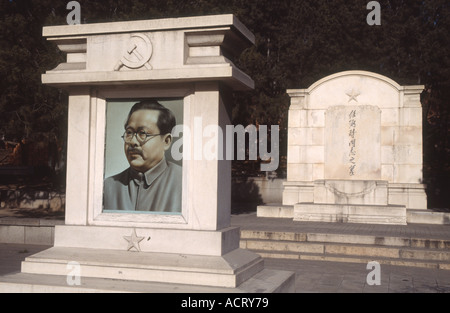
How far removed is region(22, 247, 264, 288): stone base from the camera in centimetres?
536

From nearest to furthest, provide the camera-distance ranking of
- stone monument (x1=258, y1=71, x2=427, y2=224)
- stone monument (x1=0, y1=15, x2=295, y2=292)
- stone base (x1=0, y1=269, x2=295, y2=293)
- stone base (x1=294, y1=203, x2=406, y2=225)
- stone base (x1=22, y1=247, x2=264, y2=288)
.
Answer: stone base (x1=0, y1=269, x2=295, y2=293) → stone base (x1=22, y1=247, x2=264, y2=288) → stone monument (x1=0, y1=15, x2=295, y2=292) → stone base (x1=294, y1=203, x2=406, y2=225) → stone monument (x1=258, y1=71, x2=427, y2=224)

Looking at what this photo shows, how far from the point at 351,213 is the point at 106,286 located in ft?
35.9

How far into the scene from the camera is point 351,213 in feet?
49.6

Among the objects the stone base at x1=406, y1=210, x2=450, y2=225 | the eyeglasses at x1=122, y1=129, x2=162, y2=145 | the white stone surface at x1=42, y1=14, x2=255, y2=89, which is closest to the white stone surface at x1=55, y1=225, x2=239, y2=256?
the eyeglasses at x1=122, y1=129, x2=162, y2=145

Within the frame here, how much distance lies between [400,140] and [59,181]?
1433 cm

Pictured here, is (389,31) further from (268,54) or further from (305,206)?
(305,206)

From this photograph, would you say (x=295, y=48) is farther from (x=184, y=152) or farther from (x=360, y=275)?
(x=184, y=152)

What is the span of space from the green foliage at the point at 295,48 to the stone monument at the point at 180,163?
913cm

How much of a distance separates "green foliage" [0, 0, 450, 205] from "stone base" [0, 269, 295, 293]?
992cm

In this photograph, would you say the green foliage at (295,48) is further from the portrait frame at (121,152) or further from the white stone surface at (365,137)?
the portrait frame at (121,152)

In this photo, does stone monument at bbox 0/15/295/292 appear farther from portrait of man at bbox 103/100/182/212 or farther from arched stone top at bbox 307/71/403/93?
arched stone top at bbox 307/71/403/93

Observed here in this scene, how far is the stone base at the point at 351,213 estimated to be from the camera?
577 inches
